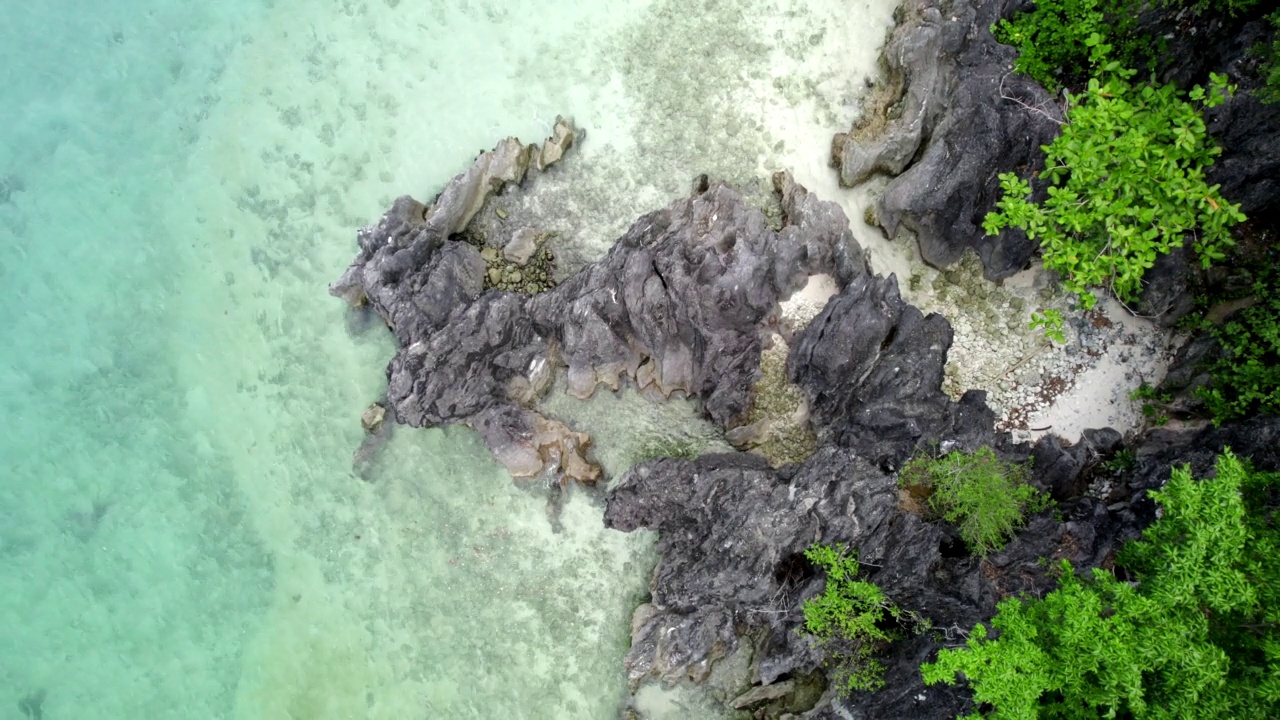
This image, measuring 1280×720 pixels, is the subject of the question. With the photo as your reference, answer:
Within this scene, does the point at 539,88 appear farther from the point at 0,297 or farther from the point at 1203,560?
the point at 1203,560

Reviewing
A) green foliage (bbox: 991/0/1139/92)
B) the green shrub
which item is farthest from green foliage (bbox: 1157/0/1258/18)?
green foliage (bbox: 991/0/1139/92)

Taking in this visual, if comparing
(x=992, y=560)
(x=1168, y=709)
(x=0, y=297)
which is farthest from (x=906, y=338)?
(x=0, y=297)

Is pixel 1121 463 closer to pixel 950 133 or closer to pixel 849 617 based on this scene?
pixel 849 617

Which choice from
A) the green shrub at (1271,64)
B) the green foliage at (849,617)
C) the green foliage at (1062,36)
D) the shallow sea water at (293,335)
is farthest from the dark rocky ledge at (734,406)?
the green shrub at (1271,64)

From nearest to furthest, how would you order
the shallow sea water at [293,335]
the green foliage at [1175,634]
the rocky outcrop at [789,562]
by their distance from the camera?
the green foliage at [1175,634]
the rocky outcrop at [789,562]
the shallow sea water at [293,335]

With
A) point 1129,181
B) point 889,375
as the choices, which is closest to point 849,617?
point 889,375

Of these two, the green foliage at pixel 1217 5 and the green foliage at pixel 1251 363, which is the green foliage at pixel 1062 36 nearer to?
the green foliage at pixel 1217 5

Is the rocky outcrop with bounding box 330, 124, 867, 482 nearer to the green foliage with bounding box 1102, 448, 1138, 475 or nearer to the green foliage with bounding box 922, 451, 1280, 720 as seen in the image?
the green foliage with bounding box 1102, 448, 1138, 475
